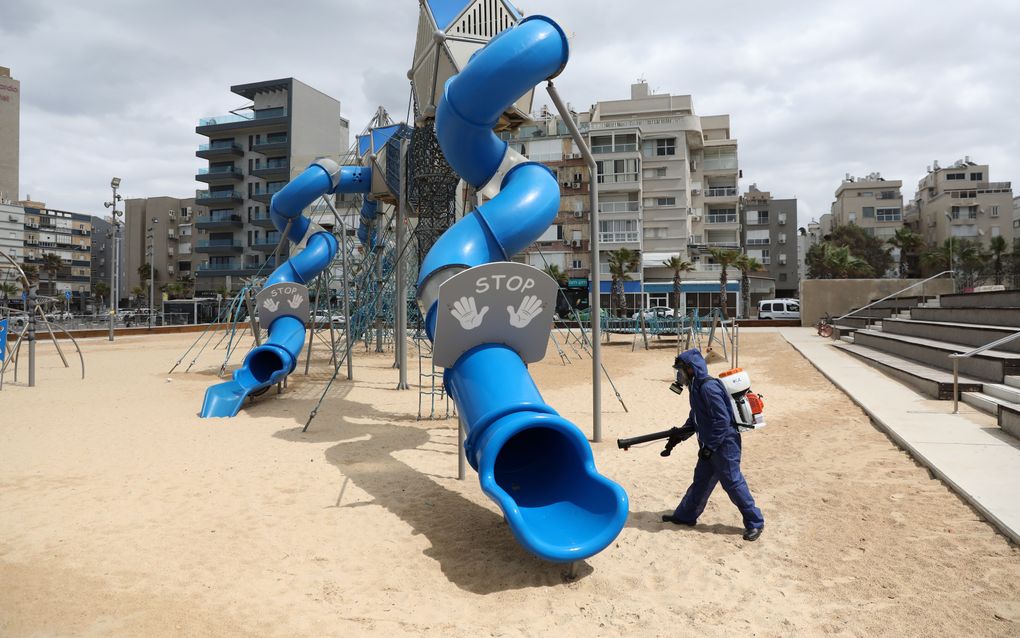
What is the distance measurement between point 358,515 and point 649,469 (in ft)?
11.6

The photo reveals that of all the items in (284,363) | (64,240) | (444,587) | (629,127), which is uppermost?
(629,127)

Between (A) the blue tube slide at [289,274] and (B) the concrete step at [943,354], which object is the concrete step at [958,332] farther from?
(A) the blue tube slide at [289,274]

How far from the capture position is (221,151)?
64.9 meters

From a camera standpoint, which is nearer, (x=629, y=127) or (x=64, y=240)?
(x=629, y=127)

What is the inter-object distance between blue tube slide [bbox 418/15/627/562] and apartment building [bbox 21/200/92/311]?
88782mm

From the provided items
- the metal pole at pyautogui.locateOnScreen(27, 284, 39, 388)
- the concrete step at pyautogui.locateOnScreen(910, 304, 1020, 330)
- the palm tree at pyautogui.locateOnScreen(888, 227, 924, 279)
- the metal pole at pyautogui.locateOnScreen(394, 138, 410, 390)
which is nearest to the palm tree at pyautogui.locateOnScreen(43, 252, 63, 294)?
the metal pole at pyautogui.locateOnScreen(27, 284, 39, 388)

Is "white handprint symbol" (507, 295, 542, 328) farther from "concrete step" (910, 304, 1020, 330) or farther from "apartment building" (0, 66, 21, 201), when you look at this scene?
"apartment building" (0, 66, 21, 201)

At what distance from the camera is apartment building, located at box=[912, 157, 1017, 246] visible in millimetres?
61594

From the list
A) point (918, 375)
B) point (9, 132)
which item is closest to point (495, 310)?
point (918, 375)

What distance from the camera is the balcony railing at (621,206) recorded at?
2014 inches

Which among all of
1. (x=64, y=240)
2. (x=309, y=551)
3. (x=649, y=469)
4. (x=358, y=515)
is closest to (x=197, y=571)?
(x=309, y=551)

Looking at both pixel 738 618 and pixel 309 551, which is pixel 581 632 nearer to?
pixel 738 618

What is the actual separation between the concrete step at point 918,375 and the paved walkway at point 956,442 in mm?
202

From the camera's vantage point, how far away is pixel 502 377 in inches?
216
